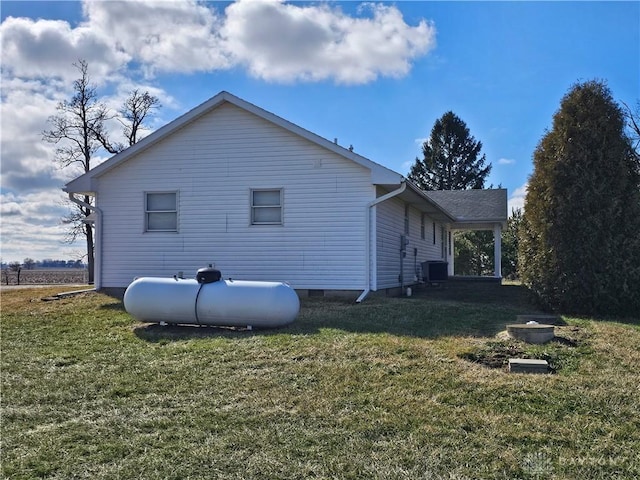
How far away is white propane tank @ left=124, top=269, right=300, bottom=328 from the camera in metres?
8.55

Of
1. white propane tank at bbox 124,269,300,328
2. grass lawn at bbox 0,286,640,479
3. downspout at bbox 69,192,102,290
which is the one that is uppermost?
downspout at bbox 69,192,102,290

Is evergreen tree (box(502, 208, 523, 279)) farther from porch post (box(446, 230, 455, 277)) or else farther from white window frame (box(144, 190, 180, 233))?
white window frame (box(144, 190, 180, 233))

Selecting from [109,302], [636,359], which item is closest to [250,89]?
[109,302]

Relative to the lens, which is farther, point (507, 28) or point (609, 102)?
point (609, 102)

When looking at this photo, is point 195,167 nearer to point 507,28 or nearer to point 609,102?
point 507,28

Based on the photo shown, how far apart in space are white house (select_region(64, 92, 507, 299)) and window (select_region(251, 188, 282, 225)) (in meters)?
0.02

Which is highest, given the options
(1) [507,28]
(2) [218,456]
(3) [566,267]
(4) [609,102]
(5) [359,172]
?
(1) [507,28]

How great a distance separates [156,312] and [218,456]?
5.33 meters

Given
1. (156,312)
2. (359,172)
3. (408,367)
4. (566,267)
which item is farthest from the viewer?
(359,172)

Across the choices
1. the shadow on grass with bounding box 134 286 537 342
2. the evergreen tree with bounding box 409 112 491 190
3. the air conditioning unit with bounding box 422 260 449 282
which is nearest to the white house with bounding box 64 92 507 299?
the shadow on grass with bounding box 134 286 537 342

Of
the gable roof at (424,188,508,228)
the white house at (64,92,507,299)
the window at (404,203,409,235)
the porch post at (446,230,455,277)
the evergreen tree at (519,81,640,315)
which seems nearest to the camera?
the evergreen tree at (519,81,640,315)

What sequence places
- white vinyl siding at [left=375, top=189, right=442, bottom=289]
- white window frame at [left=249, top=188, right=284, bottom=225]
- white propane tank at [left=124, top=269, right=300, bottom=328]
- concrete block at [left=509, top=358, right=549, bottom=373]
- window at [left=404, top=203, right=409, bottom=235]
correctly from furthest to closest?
window at [left=404, top=203, right=409, bottom=235] → white vinyl siding at [left=375, top=189, right=442, bottom=289] → white window frame at [left=249, top=188, right=284, bottom=225] → white propane tank at [left=124, top=269, right=300, bottom=328] → concrete block at [left=509, top=358, right=549, bottom=373]

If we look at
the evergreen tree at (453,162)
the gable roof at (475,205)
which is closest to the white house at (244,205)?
the gable roof at (475,205)

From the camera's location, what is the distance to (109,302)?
12.6 metres
